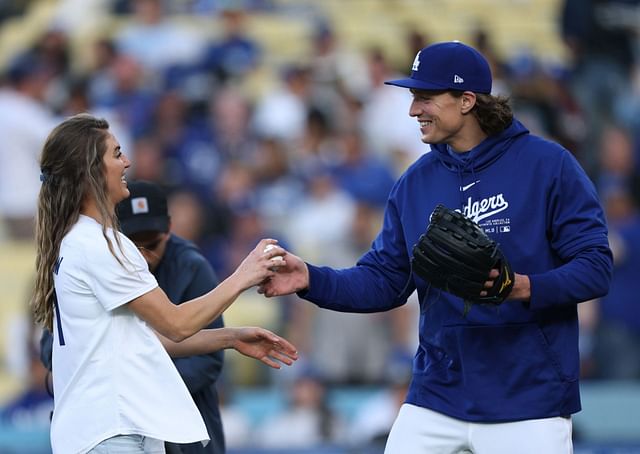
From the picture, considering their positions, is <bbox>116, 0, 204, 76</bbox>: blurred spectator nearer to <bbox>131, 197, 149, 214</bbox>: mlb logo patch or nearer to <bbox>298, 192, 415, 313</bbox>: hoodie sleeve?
<bbox>131, 197, 149, 214</bbox>: mlb logo patch

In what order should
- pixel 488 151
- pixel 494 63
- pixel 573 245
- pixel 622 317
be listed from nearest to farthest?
pixel 573 245, pixel 488 151, pixel 622 317, pixel 494 63

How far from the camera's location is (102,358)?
4004 mm

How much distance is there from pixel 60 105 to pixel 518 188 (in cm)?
816

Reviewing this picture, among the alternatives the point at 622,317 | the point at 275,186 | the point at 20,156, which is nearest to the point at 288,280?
the point at 622,317

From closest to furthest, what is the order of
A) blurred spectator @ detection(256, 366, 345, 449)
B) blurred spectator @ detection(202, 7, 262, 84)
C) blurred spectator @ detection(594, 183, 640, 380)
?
blurred spectator @ detection(256, 366, 345, 449), blurred spectator @ detection(594, 183, 640, 380), blurred spectator @ detection(202, 7, 262, 84)

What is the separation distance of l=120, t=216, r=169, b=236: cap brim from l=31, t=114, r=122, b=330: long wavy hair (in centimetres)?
75

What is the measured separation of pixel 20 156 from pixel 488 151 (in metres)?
7.43

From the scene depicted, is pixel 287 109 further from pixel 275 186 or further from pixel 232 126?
pixel 275 186

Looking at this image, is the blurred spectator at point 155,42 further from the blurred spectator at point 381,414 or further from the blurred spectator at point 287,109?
the blurred spectator at point 381,414

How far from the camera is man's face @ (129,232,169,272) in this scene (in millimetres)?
4918

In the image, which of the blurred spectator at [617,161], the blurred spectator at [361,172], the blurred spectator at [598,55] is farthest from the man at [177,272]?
the blurred spectator at [598,55]

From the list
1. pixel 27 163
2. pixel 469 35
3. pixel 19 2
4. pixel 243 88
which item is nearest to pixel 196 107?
pixel 243 88

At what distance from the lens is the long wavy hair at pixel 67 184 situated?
4.07m

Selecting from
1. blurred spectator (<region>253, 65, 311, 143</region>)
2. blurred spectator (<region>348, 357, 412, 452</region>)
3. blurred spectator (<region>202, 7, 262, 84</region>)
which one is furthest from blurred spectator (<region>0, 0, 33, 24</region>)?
blurred spectator (<region>348, 357, 412, 452</region>)
